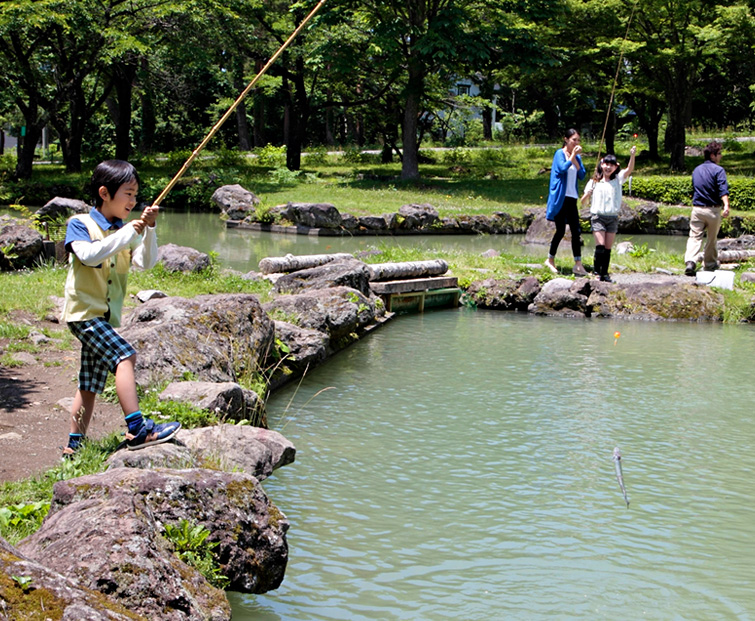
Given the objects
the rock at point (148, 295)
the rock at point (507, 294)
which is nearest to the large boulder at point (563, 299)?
the rock at point (507, 294)

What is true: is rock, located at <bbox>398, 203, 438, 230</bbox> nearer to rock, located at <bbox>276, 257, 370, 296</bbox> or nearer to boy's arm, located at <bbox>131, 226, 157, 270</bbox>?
rock, located at <bbox>276, 257, 370, 296</bbox>

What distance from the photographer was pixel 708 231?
1370cm

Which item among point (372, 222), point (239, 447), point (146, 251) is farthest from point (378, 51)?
point (239, 447)

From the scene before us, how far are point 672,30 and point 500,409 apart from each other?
88.6 ft

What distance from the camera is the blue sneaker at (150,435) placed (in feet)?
16.0

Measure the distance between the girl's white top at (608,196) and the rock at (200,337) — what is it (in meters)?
6.45

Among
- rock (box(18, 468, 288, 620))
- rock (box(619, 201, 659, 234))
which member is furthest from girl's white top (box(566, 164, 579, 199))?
rock (box(619, 201, 659, 234))

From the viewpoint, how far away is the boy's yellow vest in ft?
16.3

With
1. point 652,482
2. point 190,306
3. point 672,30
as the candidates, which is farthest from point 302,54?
point 652,482

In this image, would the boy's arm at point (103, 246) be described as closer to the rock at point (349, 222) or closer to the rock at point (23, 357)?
the rock at point (23, 357)

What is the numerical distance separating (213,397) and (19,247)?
6767mm

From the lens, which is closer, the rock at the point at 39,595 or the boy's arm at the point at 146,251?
the rock at the point at 39,595

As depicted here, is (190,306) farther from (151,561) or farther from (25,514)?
(151,561)

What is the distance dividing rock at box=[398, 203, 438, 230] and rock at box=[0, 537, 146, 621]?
18.5 m
